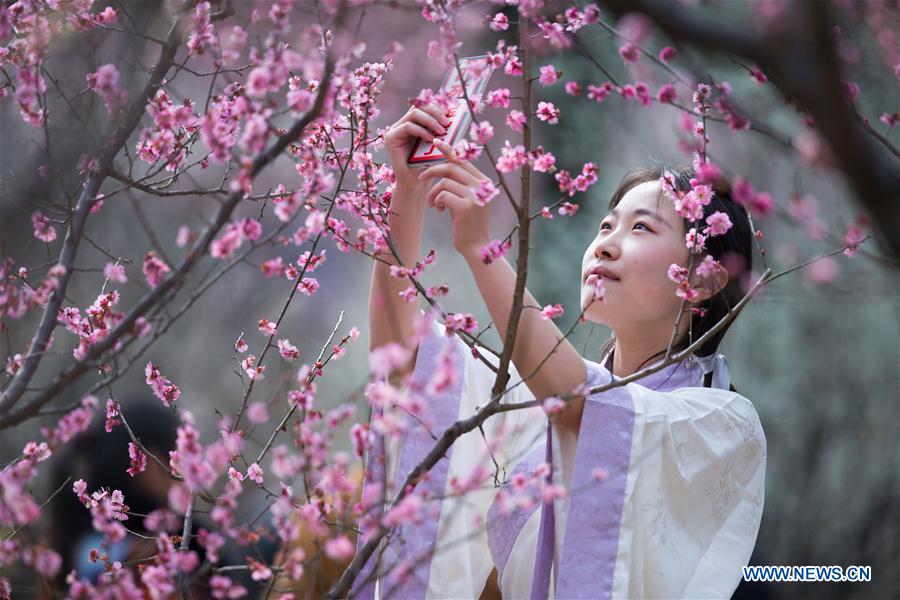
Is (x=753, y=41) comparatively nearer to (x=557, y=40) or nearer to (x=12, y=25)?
(x=557, y=40)

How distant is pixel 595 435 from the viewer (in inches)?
48.5

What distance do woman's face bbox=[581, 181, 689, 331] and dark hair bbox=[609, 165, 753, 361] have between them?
0.26 feet

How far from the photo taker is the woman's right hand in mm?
1225

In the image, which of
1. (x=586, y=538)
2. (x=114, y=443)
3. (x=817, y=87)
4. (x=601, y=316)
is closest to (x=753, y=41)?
(x=817, y=87)

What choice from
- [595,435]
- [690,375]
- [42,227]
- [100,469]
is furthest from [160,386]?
[100,469]

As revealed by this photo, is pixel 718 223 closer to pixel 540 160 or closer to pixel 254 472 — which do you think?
pixel 540 160

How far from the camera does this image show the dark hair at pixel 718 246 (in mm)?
1583

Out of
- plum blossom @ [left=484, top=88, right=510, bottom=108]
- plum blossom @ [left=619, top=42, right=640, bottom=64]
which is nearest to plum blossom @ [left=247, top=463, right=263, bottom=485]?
plum blossom @ [left=484, top=88, right=510, bottom=108]

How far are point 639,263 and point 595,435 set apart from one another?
35cm

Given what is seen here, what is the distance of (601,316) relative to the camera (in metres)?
1.50

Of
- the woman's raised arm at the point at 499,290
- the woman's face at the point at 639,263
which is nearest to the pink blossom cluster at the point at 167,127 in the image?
the woman's raised arm at the point at 499,290

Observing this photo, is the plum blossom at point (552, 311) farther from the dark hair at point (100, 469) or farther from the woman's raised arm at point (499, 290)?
the dark hair at point (100, 469)

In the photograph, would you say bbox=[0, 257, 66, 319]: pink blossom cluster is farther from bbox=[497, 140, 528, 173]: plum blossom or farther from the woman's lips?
the woman's lips

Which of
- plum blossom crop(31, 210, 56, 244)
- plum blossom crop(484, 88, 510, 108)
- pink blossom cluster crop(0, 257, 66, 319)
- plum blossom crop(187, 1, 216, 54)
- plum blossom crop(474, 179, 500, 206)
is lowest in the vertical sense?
pink blossom cluster crop(0, 257, 66, 319)
